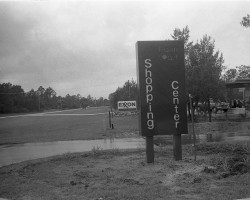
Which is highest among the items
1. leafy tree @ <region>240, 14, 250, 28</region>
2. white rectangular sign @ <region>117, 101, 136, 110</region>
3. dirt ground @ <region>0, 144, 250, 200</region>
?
leafy tree @ <region>240, 14, 250, 28</region>

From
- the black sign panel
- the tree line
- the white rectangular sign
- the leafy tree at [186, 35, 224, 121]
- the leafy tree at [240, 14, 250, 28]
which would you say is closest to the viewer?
the black sign panel

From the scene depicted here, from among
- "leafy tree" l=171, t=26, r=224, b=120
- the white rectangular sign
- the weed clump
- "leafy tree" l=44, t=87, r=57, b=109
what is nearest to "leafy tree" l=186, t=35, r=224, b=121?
"leafy tree" l=171, t=26, r=224, b=120

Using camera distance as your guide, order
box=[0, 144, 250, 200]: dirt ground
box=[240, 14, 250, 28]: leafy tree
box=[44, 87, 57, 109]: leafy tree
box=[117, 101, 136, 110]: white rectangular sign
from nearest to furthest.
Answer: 1. box=[0, 144, 250, 200]: dirt ground
2. box=[240, 14, 250, 28]: leafy tree
3. box=[117, 101, 136, 110]: white rectangular sign
4. box=[44, 87, 57, 109]: leafy tree

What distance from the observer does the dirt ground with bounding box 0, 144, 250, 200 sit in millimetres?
5309

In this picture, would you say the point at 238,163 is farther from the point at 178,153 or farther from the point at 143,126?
the point at 143,126

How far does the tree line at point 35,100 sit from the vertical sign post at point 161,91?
1660 centimetres

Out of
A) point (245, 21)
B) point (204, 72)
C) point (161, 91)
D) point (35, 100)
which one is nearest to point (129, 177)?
point (161, 91)

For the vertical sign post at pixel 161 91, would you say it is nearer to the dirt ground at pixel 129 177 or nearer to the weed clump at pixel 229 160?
the dirt ground at pixel 129 177

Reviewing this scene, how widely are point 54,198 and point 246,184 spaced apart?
3254mm

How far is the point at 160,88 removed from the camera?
826cm

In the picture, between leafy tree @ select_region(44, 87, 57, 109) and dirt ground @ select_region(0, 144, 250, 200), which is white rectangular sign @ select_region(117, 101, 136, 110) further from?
leafy tree @ select_region(44, 87, 57, 109)

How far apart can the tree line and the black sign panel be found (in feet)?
54.5

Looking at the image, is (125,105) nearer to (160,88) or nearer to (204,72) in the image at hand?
(204,72)

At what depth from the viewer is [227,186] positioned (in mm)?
5543
